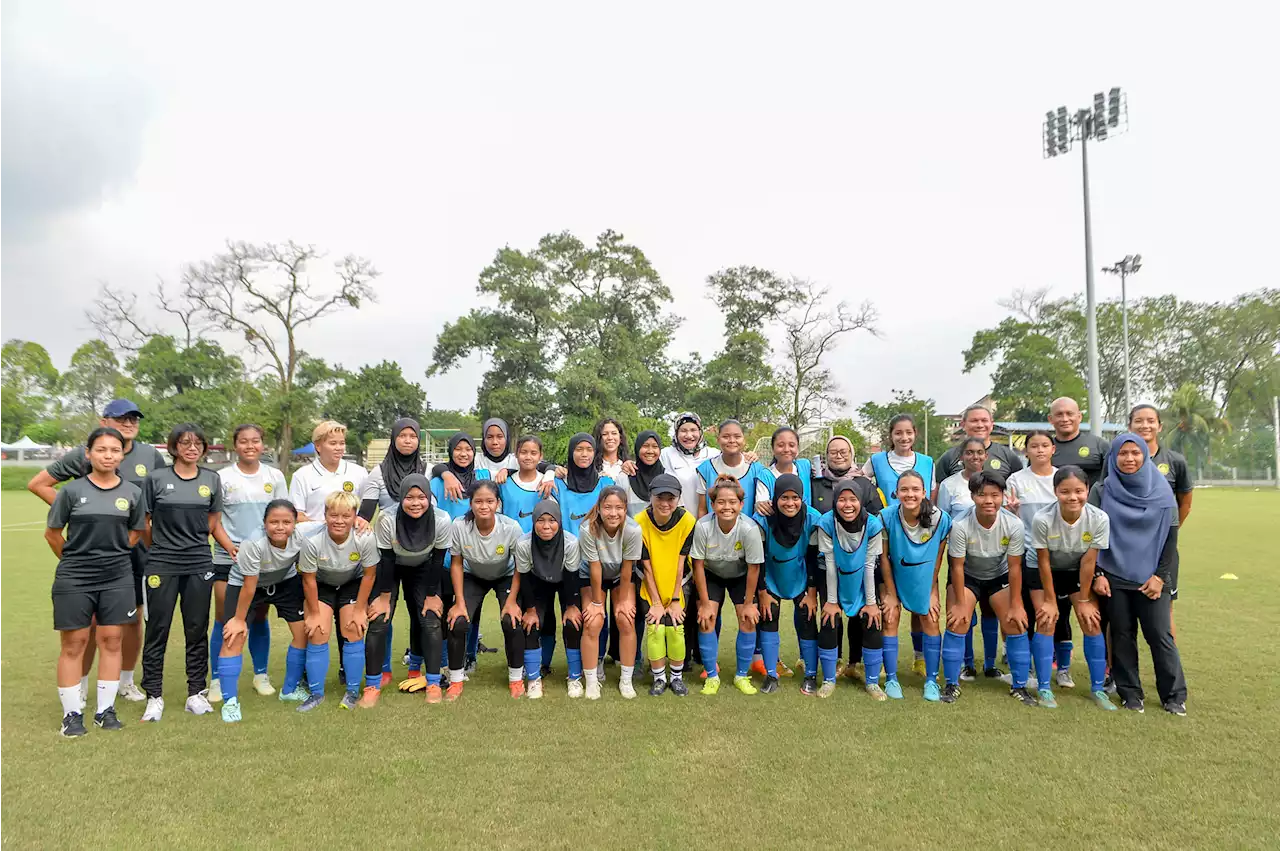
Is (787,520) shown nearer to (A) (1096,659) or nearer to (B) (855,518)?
(B) (855,518)

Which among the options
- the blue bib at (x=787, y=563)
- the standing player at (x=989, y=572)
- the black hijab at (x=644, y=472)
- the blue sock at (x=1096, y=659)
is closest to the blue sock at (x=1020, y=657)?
the standing player at (x=989, y=572)

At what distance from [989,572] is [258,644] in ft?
15.3

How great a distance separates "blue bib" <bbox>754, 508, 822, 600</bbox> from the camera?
15.3 feet

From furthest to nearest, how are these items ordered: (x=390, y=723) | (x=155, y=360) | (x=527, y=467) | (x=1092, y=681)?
(x=155, y=360)
(x=527, y=467)
(x=1092, y=681)
(x=390, y=723)

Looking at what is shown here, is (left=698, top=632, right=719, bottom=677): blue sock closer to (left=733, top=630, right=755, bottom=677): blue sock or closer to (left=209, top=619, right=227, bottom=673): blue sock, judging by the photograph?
(left=733, top=630, right=755, bottom=677): blue sock

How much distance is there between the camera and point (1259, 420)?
4209cm

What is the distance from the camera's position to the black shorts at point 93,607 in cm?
379

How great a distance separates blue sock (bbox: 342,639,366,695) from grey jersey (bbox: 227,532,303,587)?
1.93ft

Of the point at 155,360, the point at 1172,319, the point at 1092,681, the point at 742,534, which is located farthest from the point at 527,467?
the point at 1172,319

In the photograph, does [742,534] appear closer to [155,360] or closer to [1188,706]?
[1188,706]

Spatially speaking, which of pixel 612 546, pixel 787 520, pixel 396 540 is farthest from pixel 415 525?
pixel 787 520

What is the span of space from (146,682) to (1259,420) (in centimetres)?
5475

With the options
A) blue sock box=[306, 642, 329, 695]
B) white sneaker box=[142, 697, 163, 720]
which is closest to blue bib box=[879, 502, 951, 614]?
blue sock box=[306, 642, 329, 695]

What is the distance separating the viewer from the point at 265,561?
14.0 ft
